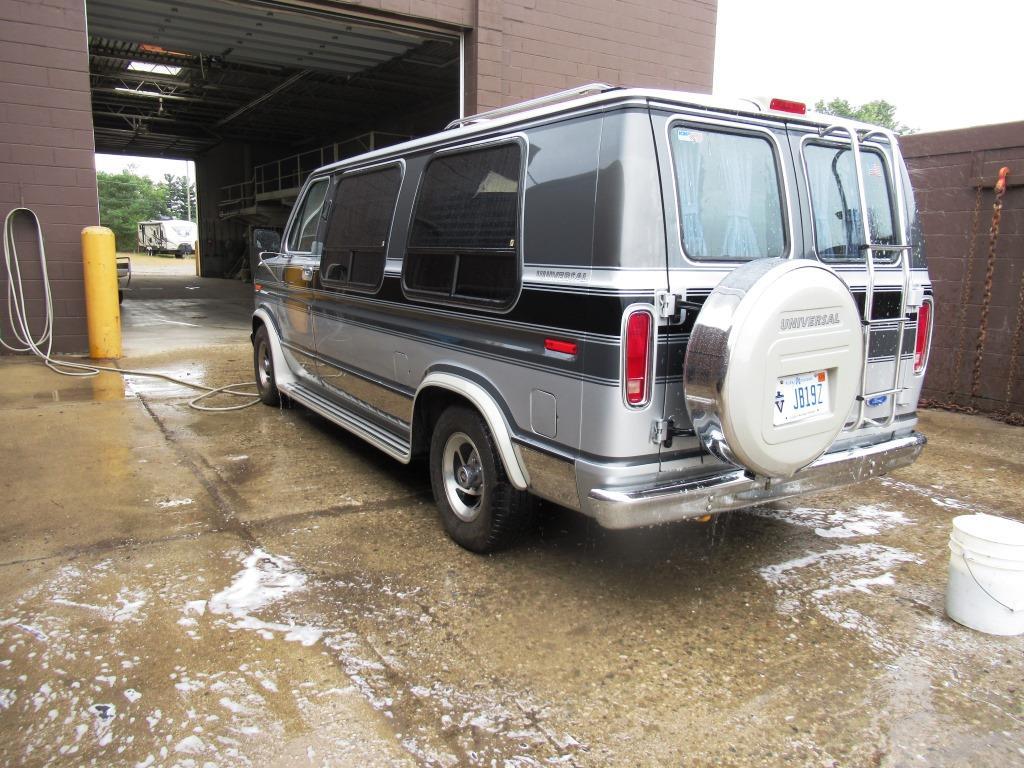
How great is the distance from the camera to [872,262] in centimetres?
349

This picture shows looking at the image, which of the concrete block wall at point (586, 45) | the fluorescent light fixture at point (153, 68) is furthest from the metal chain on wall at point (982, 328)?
the fluorescent light fixture at point (153, 68)

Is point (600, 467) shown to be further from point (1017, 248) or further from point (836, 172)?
point (1017, 248)

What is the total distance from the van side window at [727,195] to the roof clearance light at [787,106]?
0.16 metres

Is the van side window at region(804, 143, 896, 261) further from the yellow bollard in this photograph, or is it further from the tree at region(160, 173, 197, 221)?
the tree at region(160, 173, 197, 221)

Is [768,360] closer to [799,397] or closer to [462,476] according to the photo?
[799,397]

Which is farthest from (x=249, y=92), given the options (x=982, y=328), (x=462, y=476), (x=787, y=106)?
(x=787, y=106)

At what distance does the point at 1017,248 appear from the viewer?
22.2 feet

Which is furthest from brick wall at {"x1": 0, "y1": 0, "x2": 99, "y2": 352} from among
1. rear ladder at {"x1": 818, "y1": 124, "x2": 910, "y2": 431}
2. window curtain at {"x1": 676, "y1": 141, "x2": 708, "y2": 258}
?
rear ladder at {"x1": 818, "y1": 124, "x2": 910, "y2": 431}

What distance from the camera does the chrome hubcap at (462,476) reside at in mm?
3869

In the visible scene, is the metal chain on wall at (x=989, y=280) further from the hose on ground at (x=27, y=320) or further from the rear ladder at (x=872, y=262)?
the hose on ground at (x=27, y=320)

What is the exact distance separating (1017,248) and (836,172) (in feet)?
14.2

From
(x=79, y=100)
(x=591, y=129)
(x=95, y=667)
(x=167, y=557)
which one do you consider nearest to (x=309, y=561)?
(x=167, y=557)

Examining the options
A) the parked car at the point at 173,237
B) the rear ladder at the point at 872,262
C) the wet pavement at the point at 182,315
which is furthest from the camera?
the parked car at the point at 173,237

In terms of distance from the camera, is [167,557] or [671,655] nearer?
[671,655]
